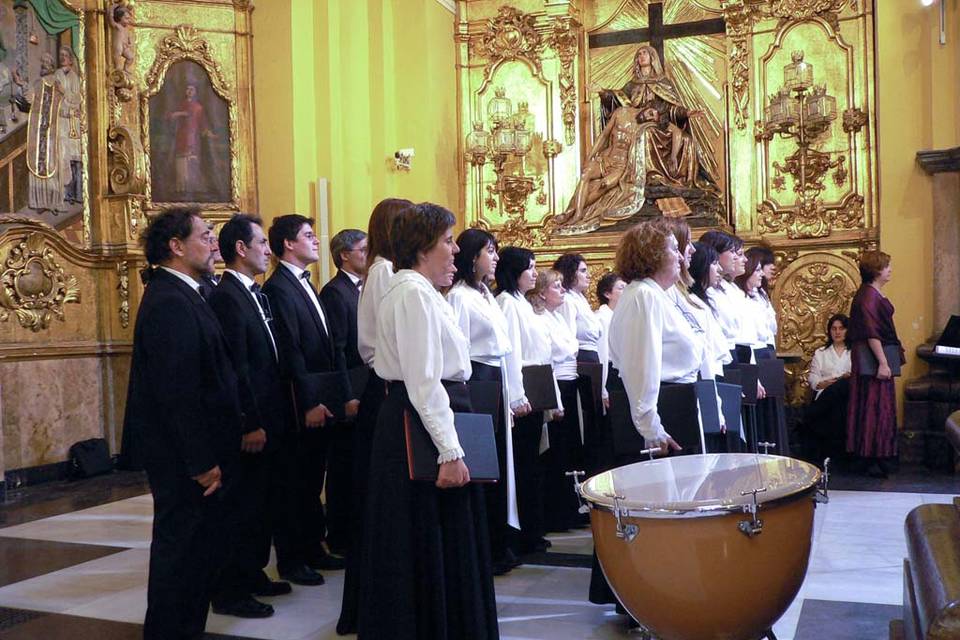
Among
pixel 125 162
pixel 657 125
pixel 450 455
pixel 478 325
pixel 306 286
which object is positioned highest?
pixel 657 125

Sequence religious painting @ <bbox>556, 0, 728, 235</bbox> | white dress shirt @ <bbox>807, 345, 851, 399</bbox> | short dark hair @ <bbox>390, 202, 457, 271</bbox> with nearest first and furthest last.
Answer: short dark hair @ <bbox>390, 202, 457, 271</bbox>
white dress shirt @ <bbox>807, 345, 851, 399</bbox>
religious painting @ <bbox>556, 0, 728, 235</bbox>

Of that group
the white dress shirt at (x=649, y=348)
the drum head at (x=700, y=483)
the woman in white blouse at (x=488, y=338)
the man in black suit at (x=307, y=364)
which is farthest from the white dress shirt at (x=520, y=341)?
the drum head at (x=700, y=483)

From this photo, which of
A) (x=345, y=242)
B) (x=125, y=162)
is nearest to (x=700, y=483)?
(x=345, y=242)

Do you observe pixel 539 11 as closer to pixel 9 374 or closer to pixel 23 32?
pixel 23 32

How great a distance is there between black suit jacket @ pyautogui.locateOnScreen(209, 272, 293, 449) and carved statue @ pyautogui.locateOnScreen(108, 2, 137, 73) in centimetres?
500

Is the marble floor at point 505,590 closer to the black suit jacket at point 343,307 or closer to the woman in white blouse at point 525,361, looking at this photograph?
the woman in white blouse at point 525,361

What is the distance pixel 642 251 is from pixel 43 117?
20.8ft

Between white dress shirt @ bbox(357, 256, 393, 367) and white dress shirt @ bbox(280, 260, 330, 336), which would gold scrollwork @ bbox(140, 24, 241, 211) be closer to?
white dress shirt @ bbox(280, 260, 330, 336)

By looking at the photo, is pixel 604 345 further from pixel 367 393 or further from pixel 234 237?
pixel 367 393

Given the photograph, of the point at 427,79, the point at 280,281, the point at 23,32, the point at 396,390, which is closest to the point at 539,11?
the point at 427,79

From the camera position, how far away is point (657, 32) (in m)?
10.9

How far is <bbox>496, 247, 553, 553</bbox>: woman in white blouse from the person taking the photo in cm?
545

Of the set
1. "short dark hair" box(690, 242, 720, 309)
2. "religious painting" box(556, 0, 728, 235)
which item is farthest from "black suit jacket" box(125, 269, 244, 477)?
"religious painting" box(556, 0, 728, 235)

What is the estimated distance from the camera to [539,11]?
36.2 ft
